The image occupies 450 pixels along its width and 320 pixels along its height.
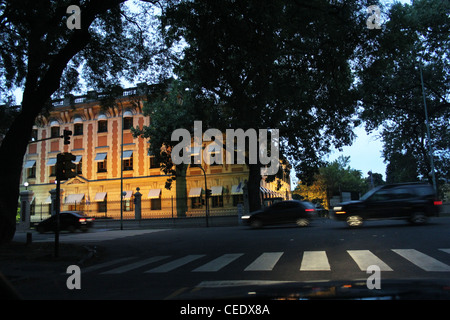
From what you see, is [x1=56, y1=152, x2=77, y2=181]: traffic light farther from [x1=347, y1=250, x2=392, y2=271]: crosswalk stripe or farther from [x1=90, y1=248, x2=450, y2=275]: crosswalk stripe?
[x1=347, y1=250, x2=392, y2=271]: crosswalk stripe

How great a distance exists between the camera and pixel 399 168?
37.1m

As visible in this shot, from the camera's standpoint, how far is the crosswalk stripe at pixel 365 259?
702cm

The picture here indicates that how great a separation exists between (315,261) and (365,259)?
1138 millimetres

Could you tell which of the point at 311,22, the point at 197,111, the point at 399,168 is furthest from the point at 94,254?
the point at 399,168

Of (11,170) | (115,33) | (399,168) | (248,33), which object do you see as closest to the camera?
(248,33)

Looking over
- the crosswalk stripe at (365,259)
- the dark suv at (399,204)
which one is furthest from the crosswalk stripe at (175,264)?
the dark suv at (399,204)

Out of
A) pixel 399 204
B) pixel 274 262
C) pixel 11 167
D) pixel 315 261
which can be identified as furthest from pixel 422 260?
pixel 11 167

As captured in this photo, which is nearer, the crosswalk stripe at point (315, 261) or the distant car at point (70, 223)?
the crosswalk stripe at point (315, 261)

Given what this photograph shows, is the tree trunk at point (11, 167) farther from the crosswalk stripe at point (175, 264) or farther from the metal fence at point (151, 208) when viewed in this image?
the metal fence at point (151, 208)

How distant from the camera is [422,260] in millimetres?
7598

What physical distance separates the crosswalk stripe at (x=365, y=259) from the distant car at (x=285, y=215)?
11035mm
